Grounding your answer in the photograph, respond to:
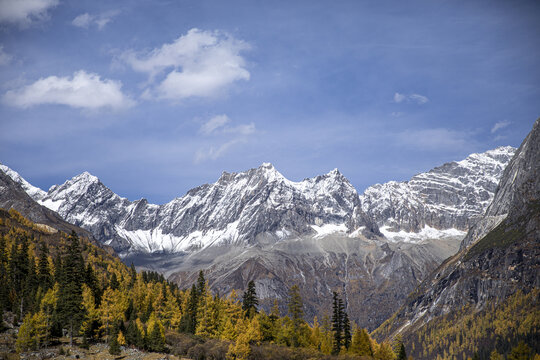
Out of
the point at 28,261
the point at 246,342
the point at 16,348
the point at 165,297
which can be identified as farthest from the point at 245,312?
the point at 28,261

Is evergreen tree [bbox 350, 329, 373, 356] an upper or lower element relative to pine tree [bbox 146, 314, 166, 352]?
lower

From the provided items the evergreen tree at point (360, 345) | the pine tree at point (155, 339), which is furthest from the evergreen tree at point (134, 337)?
the evergreen tree at point (360, 345)

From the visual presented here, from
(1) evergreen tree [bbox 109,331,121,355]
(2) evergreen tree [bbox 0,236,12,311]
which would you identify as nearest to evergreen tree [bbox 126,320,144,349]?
(1) evergreen tree [bbox 109,331,121,355]

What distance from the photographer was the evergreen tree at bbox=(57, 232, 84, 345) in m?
101

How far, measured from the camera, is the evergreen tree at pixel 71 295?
100938 mm

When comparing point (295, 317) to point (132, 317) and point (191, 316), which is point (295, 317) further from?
point (132, 317)

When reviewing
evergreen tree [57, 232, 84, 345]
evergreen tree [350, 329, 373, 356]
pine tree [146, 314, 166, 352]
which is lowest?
evergreen tree [350, 329, 373, 356]

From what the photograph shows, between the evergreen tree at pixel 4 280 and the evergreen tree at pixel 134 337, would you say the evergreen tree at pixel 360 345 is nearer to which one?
the evergreen tree at pixel 134 337

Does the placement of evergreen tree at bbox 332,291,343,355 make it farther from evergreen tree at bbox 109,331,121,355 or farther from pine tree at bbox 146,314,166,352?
evergreen tree at bbox 109,331,121,355

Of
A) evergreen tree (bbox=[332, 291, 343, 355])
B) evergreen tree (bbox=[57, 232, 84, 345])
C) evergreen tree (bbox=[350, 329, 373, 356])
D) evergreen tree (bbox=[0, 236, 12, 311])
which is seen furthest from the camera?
evergreen tree (bbox=[350, 329, 373, 356])

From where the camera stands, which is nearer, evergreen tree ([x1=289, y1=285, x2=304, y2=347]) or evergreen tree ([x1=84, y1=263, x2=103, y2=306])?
evergreen tree ([x1=289, y1=285, x2=304, y2=347])

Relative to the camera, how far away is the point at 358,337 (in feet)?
410

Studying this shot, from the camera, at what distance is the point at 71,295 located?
4126 inches

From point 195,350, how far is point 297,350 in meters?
21.9
